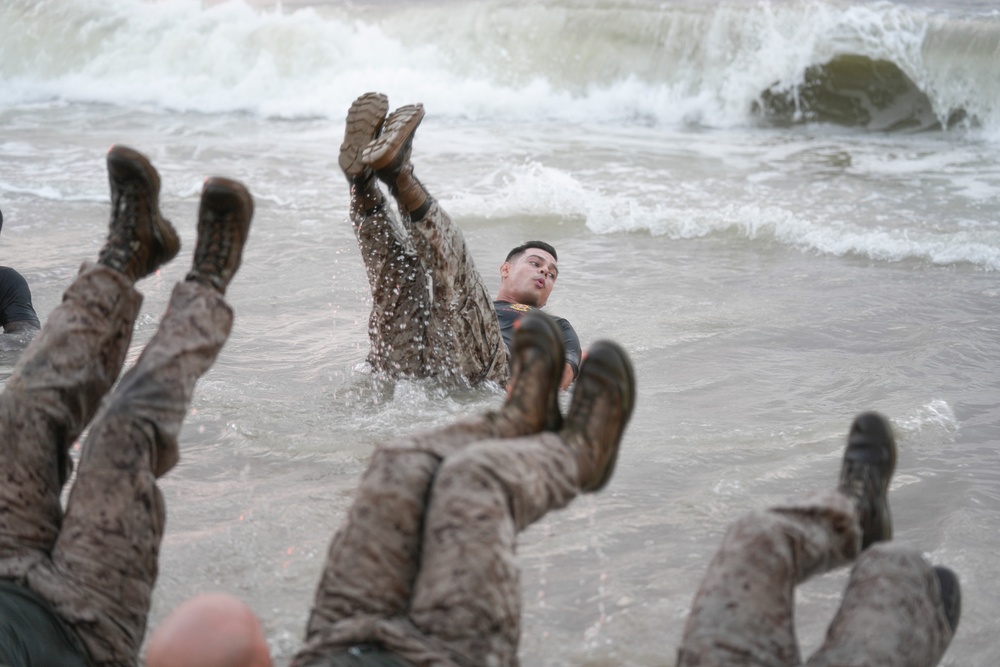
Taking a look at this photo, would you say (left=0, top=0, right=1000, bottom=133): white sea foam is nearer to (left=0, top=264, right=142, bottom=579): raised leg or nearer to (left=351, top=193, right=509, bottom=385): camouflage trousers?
(left=351, top=193, right=509, bottom=385): camouflage trousers

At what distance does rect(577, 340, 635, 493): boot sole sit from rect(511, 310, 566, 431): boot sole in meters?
0.08

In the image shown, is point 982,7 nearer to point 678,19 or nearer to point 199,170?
point 678,19

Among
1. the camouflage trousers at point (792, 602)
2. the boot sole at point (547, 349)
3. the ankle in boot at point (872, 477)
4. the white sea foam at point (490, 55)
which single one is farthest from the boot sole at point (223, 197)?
the white sea foam at point (490, 55)

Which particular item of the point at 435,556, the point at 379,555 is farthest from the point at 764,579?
the point at 379,555

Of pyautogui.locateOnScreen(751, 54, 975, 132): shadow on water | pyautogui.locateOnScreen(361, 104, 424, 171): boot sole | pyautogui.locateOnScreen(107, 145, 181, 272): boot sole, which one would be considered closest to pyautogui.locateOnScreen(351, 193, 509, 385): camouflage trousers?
pyautogui.locateOnScreen(361, 104, 424, 171): boot sole

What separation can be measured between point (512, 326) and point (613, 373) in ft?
7.59

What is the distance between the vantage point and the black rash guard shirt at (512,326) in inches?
189

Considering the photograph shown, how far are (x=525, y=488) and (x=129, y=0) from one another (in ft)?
52.2

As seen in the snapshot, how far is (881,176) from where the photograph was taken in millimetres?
9586

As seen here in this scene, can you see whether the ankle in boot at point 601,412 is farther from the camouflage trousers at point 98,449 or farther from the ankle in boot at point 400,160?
the ankle in boot at point 400,160

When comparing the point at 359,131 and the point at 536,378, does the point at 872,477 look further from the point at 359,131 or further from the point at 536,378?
the point at 359,131

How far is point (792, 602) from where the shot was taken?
2.52m

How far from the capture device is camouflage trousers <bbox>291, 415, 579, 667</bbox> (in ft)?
7.67

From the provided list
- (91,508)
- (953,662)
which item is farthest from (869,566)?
(91,508)
